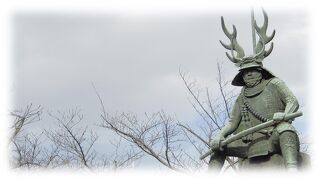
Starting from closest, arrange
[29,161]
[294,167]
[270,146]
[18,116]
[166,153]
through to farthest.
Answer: [294,167] → [270,146] → [18,116] → [166,153] → [29,161]

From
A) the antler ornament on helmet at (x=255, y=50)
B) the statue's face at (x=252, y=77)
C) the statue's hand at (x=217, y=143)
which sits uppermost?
the antler ornament on helmet at (x=255, y=50)

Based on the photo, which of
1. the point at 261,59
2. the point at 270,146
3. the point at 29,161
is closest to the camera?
the point at 270,146

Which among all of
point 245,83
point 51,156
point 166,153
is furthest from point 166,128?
point 245,83

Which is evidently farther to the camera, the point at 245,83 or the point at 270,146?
the point at 245,83

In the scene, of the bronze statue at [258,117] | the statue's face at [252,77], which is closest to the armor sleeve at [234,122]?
the bronze statue at [258,117]

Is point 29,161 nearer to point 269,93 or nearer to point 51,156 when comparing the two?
point 51,156

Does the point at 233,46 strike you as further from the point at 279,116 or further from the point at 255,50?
the point at 279,116

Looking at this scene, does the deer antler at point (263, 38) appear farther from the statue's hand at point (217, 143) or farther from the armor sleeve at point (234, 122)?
the statue's hand at point (217, 143)

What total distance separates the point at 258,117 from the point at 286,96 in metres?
0.37

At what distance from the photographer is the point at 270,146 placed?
5039 mm

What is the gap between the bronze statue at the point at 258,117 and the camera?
→ 16.0ft

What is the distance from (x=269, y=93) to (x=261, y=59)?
388mm

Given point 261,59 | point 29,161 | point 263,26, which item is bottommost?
point 29,161

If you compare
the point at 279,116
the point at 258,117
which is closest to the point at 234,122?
the point at 258,117
